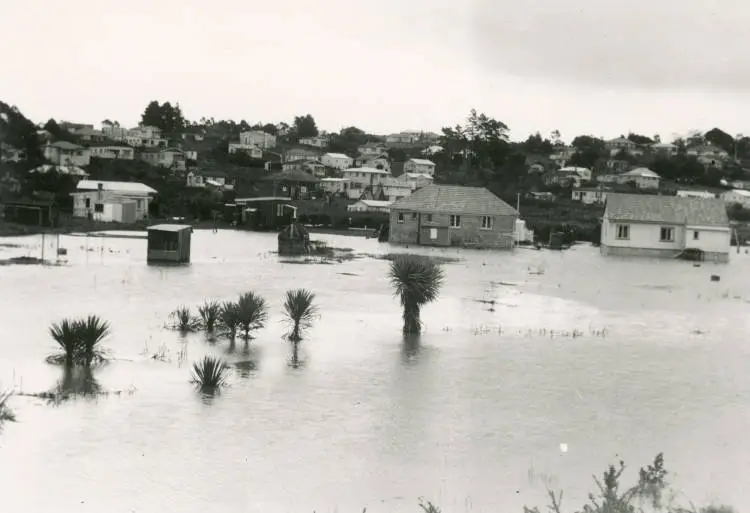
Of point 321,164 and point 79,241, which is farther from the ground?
point 321,164

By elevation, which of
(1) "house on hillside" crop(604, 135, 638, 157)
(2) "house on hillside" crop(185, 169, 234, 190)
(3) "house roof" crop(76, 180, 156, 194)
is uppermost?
(1) "house on hillside" crop(604, 135, 638, 157)

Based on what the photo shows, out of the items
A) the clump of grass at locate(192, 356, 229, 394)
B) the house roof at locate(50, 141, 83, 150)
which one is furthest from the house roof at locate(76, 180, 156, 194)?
the clump of grass at locate(192, 356, 229, 394)

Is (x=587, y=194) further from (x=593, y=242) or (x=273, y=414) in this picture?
(x=273, y=414)

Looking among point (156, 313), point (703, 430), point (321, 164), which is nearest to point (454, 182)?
point (321, 164)

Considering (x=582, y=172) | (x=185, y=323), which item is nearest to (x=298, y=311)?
(x=185, y=323)

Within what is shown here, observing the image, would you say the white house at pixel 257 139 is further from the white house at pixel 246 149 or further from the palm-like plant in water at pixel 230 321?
the palm-like plant in water at pixel 230 321

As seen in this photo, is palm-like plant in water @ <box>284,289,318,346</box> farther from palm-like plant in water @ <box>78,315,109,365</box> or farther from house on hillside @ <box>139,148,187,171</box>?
house on hillside @ <box>139,148,187,171</box>
